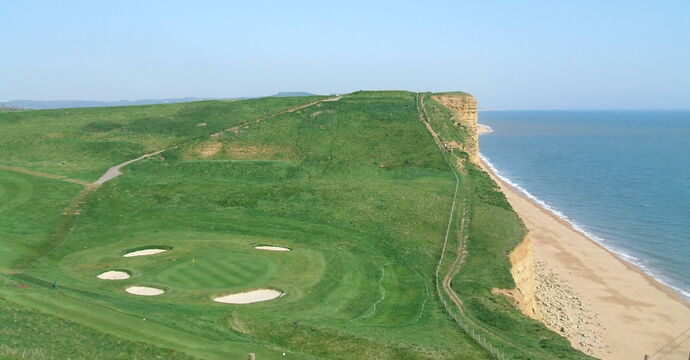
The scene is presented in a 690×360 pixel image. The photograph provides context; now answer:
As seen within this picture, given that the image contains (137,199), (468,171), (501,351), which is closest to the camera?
(501,351)

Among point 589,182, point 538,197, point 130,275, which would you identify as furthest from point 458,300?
point 589,182

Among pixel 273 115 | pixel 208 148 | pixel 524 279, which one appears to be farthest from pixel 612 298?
pixel 273 115

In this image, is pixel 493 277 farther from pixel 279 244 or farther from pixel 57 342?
pixel 57 342

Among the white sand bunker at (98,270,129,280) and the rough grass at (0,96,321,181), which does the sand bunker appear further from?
the rough grass at (0,96,321,181)

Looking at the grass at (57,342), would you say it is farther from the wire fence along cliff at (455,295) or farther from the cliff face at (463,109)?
the cliff face at (463,109)

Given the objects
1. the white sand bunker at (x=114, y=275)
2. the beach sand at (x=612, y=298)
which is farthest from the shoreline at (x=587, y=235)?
the white sand bunker at (x=114, y=275)

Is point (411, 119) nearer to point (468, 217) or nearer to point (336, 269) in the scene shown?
point (468, 217)
